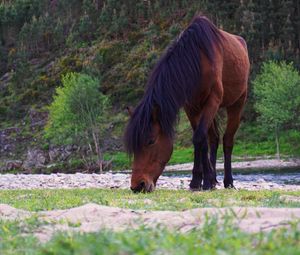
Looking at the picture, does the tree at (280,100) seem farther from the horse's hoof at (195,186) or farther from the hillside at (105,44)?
the horse's hoof at (195,186)

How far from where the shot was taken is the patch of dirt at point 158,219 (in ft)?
16.0

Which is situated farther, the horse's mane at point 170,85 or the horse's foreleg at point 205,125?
the horse's foreleg at point 205,125

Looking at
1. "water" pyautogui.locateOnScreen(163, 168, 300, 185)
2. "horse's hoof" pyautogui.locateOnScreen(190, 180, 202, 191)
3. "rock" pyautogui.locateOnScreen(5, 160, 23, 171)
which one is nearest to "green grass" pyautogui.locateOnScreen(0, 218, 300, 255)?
"horse's hoof" pyautogui.locateOnScreen(190, 180, 202, 191)

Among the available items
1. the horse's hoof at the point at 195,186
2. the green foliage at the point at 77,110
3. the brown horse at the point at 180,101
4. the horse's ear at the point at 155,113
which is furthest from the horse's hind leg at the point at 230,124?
the green foliage at the point at 77,110

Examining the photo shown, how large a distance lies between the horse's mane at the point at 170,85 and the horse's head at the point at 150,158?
0.30 feet

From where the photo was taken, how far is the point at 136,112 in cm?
1137

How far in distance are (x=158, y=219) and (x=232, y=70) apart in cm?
832

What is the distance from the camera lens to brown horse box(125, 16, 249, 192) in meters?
11.2

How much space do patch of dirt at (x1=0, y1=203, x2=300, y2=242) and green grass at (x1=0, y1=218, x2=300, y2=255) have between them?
0.33 metres

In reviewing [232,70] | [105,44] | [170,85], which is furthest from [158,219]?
[105,44]

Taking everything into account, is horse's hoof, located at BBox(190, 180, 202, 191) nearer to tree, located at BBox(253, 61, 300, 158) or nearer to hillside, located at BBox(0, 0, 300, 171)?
tree, located at BBox(253, 61, 300, 158)

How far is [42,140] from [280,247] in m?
83.8

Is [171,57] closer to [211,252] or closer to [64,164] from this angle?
[211,252]

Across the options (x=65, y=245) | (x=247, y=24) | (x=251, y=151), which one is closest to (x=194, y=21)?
(x=65, y=245)
